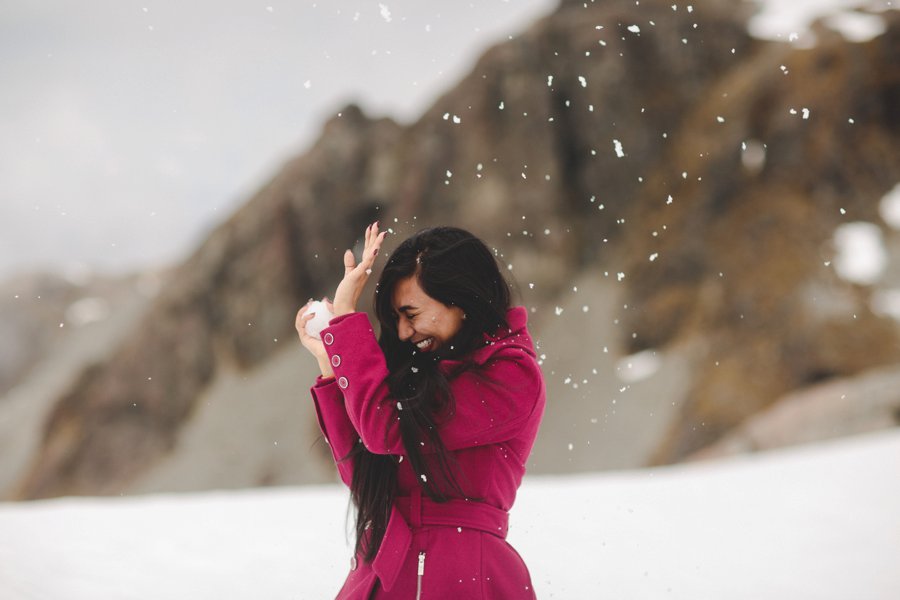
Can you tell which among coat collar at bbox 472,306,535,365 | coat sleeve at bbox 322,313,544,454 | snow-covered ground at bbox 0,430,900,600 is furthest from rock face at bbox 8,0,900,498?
coat sleeve at bbox 322,313,544,454

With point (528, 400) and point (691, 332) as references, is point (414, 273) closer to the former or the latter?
point (528, 400)

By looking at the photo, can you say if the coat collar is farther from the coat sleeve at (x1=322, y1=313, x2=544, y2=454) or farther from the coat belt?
the coat belt

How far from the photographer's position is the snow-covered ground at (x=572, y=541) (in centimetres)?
255

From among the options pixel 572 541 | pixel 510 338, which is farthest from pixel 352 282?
pixel 572 541

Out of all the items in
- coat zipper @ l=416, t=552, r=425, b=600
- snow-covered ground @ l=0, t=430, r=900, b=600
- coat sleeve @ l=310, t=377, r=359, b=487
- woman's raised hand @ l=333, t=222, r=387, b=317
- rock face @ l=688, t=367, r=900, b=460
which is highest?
woman's raised hand @ l=333, t=222, r=387, b=317

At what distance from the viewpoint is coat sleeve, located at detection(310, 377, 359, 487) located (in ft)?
4.25

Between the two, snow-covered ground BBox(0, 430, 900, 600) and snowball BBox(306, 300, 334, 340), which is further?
snow-covered ground BBox(0, 430, 900, 600)

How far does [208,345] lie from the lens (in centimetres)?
→ 2650

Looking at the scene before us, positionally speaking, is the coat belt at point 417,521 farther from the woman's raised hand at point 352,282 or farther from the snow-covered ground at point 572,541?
the snow-covered ground at point 572,541

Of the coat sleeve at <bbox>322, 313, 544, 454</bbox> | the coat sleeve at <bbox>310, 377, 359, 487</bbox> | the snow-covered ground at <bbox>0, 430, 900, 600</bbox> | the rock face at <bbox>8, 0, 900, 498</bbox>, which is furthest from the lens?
the rock face at <bbox>8, 0, 900, 498</bbox>

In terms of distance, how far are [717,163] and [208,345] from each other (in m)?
16.3

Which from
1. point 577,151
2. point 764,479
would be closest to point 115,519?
point 764,479

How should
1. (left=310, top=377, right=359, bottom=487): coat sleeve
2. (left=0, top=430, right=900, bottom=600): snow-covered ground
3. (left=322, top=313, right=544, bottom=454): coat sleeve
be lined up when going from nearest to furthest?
(left=322, top=313, right=544, bottom=454): coat sleeve, (left=310, top=377, right=359, bottom=487): coat sleeve, (left=0, top=430, right=900, bottom=600): snow-covered ground

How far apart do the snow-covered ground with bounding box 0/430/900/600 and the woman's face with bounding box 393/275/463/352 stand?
1.30 meters
